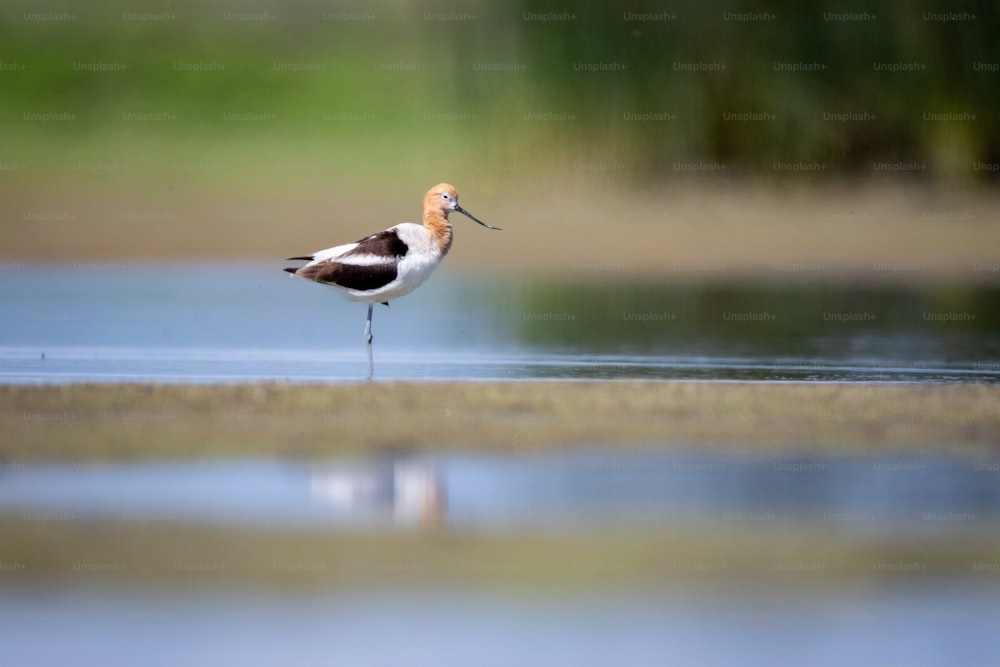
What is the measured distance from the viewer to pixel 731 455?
7668 millimetres

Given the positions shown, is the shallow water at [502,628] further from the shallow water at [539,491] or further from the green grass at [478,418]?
the green grass at [478,418]

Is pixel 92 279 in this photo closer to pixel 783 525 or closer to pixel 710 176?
pixel 710 176

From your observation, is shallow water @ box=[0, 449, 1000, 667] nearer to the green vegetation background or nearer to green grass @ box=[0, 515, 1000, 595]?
green grass @ box=[0, 515, 1000, 595]

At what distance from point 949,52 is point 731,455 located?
1375cm

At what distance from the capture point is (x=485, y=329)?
12.6 m

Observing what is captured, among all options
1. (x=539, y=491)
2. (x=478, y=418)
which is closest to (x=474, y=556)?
(x=539, y=491)

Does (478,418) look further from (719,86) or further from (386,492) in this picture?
(719,86)

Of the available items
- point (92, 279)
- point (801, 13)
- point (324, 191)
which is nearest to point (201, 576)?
point (92, 279)

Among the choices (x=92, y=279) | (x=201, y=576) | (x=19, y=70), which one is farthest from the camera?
(x=19, y=70)

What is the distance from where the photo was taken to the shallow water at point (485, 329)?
33.7ft

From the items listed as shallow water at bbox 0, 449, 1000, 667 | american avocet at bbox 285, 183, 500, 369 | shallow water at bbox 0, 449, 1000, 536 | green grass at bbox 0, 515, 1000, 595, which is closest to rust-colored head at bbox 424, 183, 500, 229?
american avocet at bbox 285, 183, 500, 369

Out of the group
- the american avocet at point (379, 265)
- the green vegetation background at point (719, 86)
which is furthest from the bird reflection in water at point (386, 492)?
the green vegetation background at point (719, 86)

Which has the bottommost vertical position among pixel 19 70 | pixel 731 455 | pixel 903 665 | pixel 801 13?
pixel 903 665

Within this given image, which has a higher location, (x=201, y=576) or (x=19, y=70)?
(x=19, y=70)
